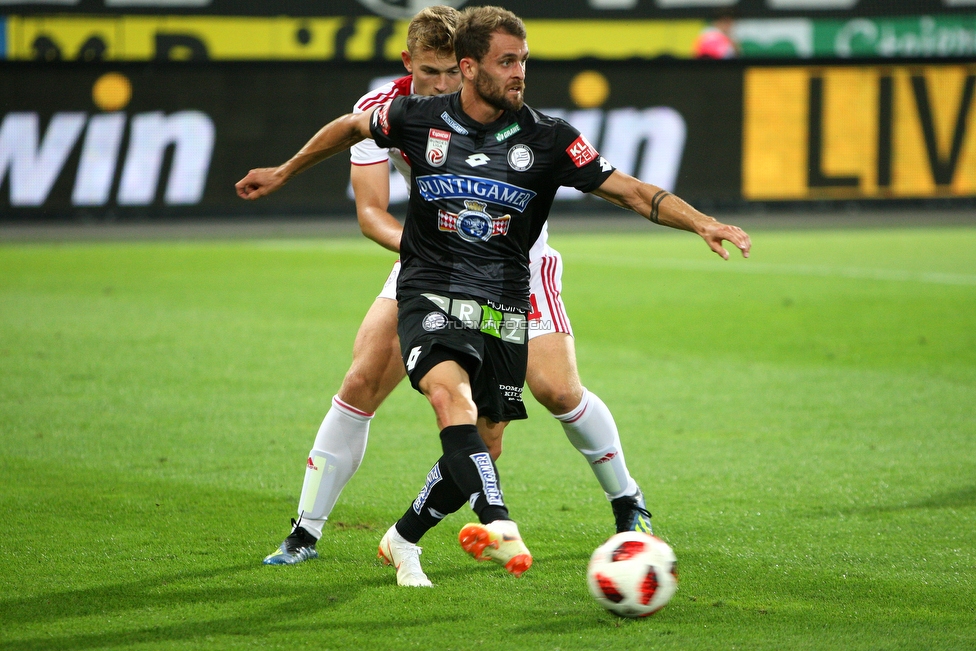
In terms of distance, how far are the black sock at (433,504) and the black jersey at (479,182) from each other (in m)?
0.63

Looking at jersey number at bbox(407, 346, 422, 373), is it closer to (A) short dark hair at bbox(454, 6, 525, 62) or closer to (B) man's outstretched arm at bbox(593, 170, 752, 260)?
(B) man's outstretched arm at bbox(593, 170, 752, 260)

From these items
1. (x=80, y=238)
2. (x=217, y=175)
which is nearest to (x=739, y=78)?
(x=217, y=175)

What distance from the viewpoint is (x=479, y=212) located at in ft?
13.4

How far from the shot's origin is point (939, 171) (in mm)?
20812

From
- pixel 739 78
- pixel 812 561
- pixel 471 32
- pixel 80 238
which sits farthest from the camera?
pixel 739 78

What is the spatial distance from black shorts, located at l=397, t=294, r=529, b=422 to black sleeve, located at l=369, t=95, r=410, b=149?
0.57 m

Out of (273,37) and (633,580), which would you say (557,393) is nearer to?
(633,580)

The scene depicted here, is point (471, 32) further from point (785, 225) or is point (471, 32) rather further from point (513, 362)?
point (785, 225)

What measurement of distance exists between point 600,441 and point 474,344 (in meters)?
0.92

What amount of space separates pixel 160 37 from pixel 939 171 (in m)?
16.5

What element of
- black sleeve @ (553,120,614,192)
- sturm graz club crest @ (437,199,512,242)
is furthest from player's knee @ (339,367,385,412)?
black sleeve @ (553,120,614,192)

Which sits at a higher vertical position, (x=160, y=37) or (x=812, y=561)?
(x=160, y=37)

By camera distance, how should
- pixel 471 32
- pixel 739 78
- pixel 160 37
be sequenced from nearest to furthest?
1. pixel 471 32
2. pixel 739 78
3. pixel 160 37

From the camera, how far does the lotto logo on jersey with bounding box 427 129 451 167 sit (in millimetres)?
4094
